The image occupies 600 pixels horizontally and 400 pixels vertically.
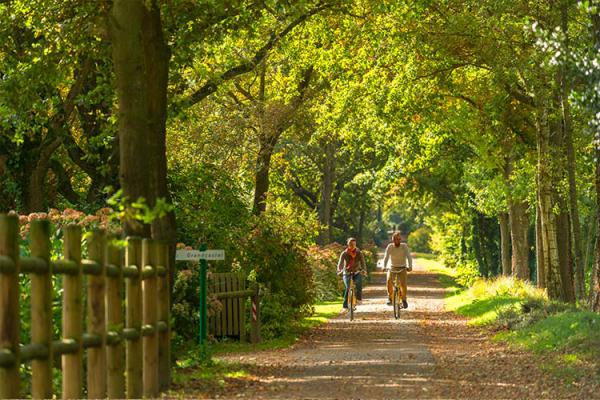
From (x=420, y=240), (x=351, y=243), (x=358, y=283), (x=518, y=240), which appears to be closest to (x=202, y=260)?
(x=351, y=243)

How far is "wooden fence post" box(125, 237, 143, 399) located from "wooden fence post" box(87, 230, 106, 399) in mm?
1134

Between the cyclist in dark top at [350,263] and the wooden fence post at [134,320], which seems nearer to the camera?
the wooden fence post at [134,320]

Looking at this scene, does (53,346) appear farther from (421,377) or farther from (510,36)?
(510,36)

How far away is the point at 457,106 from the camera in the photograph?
34.2 metres

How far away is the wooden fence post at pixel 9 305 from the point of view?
27.5 ft

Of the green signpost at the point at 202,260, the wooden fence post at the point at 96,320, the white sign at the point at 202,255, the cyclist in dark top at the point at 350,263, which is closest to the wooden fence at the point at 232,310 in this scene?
the green signpost at the point at 202,260

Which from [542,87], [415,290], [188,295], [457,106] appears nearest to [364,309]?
[457,106]

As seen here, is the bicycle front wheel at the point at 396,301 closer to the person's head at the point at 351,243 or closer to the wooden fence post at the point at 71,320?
the person's head at the point at 351,243

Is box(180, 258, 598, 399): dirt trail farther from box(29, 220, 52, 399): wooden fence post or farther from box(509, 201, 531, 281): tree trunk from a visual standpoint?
box(509, 201, 531, 281): tree trunk

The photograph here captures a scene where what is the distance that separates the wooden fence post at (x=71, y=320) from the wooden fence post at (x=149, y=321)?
2.34 metres

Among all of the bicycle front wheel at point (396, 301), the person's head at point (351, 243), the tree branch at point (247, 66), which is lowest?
the bicycle front wheel at point (396, 301)

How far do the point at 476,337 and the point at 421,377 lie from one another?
8.13 meters

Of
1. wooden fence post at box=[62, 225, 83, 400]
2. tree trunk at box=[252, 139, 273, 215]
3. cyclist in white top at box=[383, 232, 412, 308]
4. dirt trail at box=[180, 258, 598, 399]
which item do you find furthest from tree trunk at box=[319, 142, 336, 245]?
wooden fence post at box=[62, 225, 83, 400]

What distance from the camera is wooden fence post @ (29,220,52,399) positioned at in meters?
9.11
